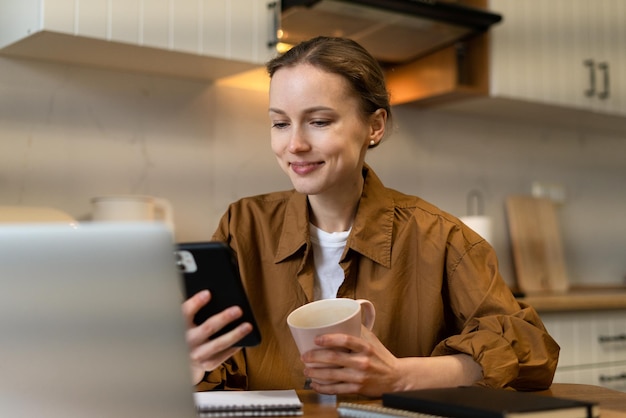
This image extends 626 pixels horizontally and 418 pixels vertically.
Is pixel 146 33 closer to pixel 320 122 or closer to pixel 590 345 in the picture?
pixel 320 122

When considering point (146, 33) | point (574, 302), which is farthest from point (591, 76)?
point (146, 33)

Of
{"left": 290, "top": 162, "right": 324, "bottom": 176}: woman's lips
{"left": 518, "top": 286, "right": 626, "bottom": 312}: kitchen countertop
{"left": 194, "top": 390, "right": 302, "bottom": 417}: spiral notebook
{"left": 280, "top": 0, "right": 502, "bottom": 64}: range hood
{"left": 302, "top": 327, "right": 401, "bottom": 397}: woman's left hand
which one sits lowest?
{"left": 518, "top": 286, "right": 626, "bottom": 312}: kitchen countertop

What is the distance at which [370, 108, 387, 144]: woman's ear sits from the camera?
60.2 inches

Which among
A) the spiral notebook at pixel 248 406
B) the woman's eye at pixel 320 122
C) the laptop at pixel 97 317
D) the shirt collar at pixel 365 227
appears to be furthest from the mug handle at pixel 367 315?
the laptop at pixel 97 317

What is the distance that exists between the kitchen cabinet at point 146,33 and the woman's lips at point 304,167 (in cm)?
81

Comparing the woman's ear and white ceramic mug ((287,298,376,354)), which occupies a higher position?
the woman's ear

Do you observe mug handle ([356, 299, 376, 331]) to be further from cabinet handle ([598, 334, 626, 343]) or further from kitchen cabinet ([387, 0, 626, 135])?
cabinet handle ([598, 334, 626, 343])

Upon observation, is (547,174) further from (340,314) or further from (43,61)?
(340,314)

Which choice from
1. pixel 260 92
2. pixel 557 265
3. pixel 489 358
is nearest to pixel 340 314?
pixel 489 358

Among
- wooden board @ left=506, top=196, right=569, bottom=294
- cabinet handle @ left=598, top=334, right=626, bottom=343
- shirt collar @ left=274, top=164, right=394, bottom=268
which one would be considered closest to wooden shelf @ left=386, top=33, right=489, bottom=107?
wooden board @ left=506, top=196, right=569, bottom=294

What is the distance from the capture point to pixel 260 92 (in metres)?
2.67

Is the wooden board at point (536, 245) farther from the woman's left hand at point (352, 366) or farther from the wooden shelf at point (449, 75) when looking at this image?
the woman's left hand at point (352, 366)

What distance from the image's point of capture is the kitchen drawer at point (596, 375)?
281 centimetres

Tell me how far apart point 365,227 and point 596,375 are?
1820 mm
